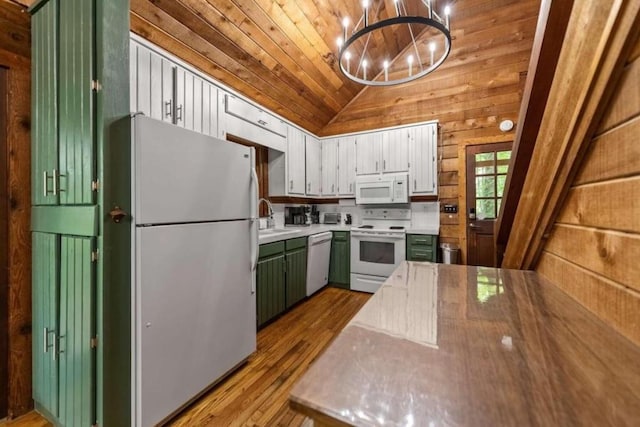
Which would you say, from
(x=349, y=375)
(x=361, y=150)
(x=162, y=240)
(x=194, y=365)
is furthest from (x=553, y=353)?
(x=361, y=150)

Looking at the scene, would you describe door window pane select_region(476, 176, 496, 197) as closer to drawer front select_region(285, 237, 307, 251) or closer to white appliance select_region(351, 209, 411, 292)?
white appliance select_region(351, 209, 411, 292)

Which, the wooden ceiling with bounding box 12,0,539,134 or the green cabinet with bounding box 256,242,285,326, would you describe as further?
the green cabinet with bounding box 256,242,285,326

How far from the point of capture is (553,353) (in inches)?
21.3

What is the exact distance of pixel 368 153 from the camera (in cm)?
399

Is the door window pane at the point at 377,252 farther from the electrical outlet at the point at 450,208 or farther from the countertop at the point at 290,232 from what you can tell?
the electrical outlet at the point at 450,208

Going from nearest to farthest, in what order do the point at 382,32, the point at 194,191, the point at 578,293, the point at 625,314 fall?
1. the point at 625,314
2. the point at 578,293
3. the point at 194,191
4. the point at 382,32

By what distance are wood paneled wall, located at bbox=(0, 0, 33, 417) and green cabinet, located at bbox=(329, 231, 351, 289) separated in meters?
3.00

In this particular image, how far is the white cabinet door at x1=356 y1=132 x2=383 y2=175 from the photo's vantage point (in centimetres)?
392

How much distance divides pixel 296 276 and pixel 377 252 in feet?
3.80

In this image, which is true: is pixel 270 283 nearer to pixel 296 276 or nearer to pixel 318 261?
pixel 296 276

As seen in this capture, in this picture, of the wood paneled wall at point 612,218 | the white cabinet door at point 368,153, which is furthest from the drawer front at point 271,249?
the wood paneled wall at point 612,218

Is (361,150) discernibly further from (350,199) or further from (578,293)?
(578,293)

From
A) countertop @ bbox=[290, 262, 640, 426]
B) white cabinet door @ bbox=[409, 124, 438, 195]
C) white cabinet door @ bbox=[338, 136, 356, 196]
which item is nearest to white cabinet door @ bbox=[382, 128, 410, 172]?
white cabinet door @ bbox=[409, 124, 438, 195]

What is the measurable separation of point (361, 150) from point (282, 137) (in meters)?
1.20
